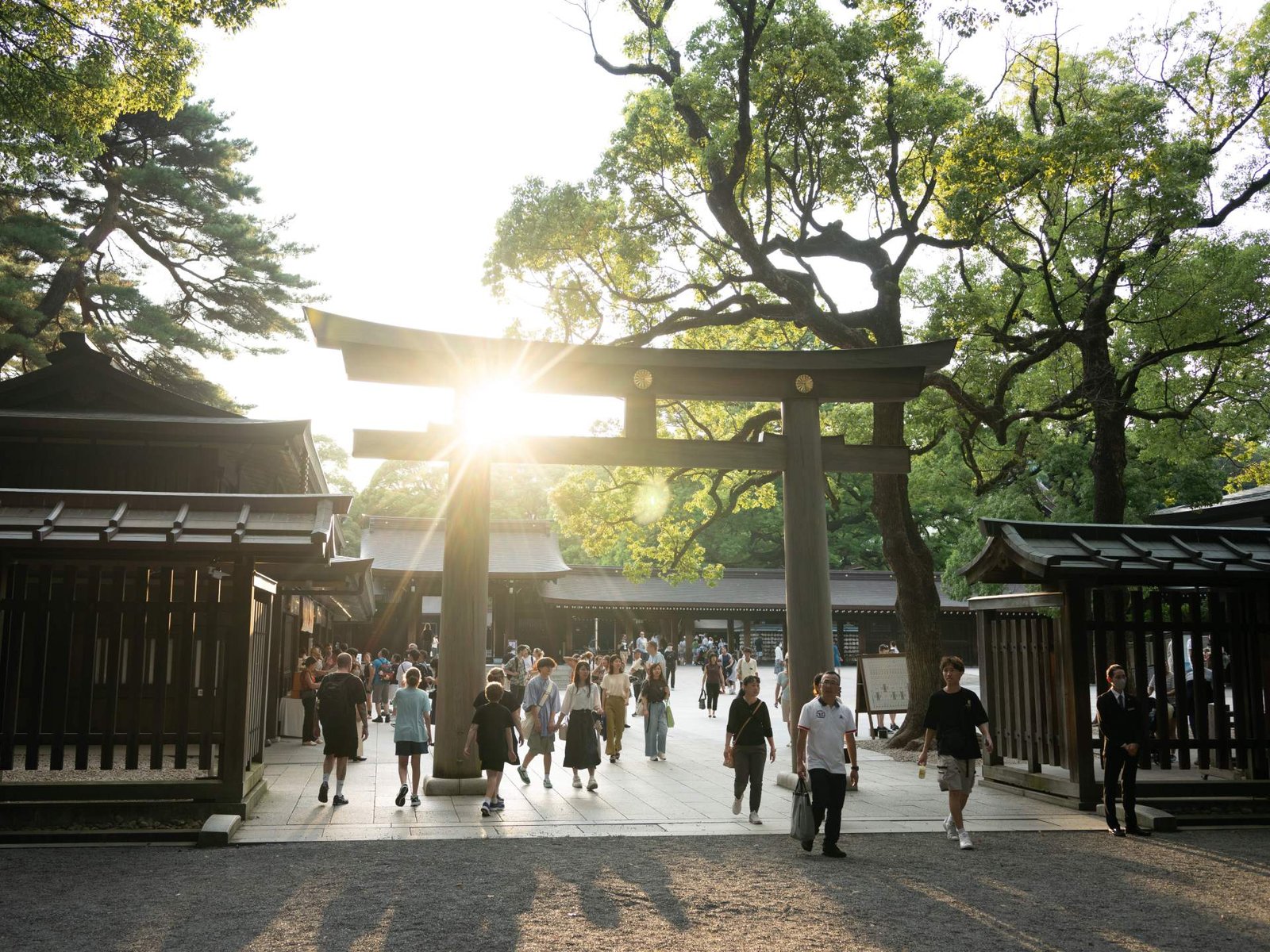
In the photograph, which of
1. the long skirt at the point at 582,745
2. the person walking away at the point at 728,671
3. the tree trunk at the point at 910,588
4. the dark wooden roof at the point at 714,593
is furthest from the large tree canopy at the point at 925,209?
the dark wooden roof at the point at 714,593

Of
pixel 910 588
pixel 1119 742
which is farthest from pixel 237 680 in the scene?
pixel 910 588

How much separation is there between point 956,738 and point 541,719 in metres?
6.05

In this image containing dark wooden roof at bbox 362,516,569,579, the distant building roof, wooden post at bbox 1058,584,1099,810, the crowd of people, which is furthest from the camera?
dark wooden roof at bbox 362,516,569,579

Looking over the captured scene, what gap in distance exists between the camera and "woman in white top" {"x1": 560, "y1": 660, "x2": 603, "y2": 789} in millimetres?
12758

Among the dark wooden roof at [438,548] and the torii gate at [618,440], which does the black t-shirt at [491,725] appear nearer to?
the torii gate at [618,440]

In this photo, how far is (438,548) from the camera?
39.2 m

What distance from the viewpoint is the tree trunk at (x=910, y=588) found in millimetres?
16906

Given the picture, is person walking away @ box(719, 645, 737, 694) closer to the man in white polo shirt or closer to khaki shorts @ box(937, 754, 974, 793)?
khaki shorts @ box(937, 754, 974, 793)

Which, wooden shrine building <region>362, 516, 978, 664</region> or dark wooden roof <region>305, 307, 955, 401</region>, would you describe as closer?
dark wooden roof <region>305, 307, 955, 401</region>

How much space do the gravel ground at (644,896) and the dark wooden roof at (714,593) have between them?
29556mm

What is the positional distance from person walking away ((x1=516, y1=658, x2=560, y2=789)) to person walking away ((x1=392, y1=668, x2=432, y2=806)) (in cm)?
192

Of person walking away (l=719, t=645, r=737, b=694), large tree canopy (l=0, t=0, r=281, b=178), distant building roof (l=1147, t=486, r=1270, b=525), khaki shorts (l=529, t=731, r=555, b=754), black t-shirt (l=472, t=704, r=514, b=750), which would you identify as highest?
large tree canopy (l=0, t=0, r=281, b=178)

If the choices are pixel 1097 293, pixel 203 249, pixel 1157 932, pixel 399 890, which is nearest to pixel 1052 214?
pixel 1097 293

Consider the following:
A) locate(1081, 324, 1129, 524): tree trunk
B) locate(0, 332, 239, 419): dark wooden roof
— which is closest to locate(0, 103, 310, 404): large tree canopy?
locate(0, 332, 239, 419): dark wooden roof
